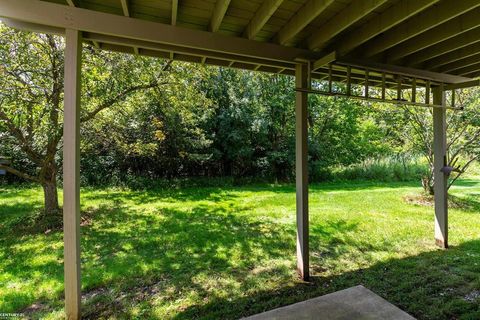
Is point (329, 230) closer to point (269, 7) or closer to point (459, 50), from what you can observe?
point (459, 50)

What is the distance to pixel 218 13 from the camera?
6.31 feet

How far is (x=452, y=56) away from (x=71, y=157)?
3.70m

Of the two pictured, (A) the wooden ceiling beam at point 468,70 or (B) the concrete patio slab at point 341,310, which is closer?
(B) the concrete patio slab at point 341,310

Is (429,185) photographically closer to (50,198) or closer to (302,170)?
(302,170)

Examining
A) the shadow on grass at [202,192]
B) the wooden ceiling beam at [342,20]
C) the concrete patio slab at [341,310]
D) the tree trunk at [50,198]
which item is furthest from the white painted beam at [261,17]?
the shadow on grass at [202,192]

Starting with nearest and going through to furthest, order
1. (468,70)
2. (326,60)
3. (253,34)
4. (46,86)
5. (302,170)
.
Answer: (253,34)
(326,60)
(302,170)
(468,70)
(46,86)

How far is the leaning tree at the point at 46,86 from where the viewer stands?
4031mm

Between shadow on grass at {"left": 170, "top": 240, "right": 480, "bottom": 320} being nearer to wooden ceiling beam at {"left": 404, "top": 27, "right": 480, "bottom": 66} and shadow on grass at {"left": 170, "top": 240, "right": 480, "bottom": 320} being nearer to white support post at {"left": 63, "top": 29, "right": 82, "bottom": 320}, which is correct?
white support post at {"left": 63, "top": 29, "right": 82, "bottom": 320}

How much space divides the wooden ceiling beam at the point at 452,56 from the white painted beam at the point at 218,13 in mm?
2478

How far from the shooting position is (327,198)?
6.60 metres

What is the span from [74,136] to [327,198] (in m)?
5.82

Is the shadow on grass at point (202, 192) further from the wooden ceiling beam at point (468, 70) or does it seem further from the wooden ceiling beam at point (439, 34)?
the wooden ceiling beam at point (439, 34)

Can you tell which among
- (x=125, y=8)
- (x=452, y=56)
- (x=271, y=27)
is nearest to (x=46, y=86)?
(x=125, y=8)

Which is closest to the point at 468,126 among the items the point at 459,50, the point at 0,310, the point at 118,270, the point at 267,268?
the point at 459,50
